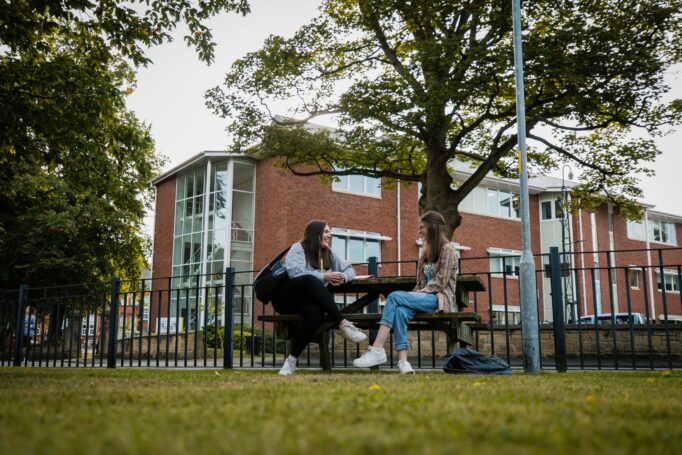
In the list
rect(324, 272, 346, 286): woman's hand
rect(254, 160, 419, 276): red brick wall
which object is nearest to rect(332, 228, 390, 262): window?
rect(254, 160, 419, 276): red brick wall

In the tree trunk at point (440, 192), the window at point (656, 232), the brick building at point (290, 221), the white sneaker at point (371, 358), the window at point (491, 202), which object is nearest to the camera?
the white sneaker at point (371, 358)

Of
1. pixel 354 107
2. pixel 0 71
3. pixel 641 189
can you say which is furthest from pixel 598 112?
→ pixel 0 71

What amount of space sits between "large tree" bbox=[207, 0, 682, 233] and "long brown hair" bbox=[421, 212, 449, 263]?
7.43m

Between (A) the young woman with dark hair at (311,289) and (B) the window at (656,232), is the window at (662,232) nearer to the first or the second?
(B) the window at (656,232)

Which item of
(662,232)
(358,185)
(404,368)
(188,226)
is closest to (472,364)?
(404,368)

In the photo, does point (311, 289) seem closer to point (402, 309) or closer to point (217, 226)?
point (402, 309)

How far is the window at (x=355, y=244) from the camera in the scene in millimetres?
27891

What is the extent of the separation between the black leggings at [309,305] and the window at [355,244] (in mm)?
20458

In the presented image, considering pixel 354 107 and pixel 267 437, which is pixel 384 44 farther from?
pixel 267 437

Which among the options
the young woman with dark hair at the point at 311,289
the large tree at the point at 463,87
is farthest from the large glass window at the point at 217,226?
the young woman with dark hair at the point at 311,289

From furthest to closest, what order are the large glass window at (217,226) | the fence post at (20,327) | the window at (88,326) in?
the large glass window at (217,226) → the fence post at (20,327) → the window at (88,326)

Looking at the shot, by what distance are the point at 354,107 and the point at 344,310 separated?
8670mm

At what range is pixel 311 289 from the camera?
6.84m

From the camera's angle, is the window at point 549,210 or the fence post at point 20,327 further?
the window at point 549,210
